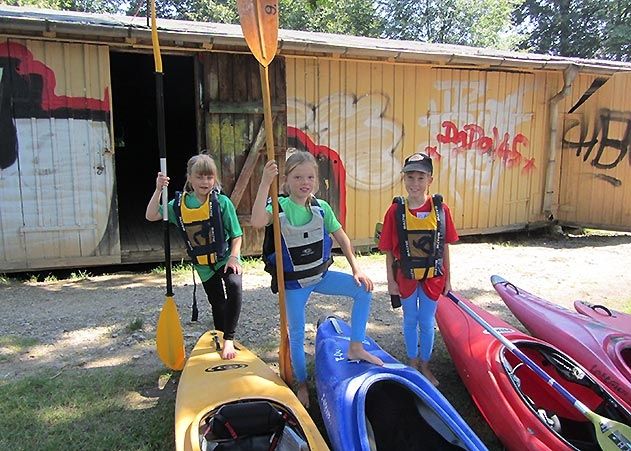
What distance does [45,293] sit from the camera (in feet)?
18.8

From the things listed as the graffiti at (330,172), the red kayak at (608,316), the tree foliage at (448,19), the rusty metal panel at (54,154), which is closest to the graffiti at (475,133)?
the graffiti at (330,172)

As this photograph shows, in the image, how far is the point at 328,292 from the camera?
3.32 metres

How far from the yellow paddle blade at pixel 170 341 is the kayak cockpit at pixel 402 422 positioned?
149cm

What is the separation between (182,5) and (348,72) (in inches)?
1060

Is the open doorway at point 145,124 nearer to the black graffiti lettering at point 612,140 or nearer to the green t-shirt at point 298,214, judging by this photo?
the green t-shirt at point 298,214

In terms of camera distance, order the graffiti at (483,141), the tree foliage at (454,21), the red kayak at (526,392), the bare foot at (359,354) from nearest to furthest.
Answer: the red kayak at (526,392) → the bare foot at (359,354) → the graffiti at (483,141) → the tree foliage at (454,21)

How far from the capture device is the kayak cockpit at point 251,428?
2.51 metres

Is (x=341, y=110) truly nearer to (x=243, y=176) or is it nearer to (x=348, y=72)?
(x=348, y=72)

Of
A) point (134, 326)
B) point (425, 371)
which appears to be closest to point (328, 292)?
point (425, 371)

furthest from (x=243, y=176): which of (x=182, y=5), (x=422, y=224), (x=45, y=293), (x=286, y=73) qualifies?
(x=182, y=5)

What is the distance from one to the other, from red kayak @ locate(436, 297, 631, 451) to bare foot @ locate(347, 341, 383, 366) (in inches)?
25.8

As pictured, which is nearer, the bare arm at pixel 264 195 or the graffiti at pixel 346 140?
the bare arm at pixel 264 195

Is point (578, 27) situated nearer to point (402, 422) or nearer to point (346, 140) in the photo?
point (346, 140)

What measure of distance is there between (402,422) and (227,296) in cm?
147
